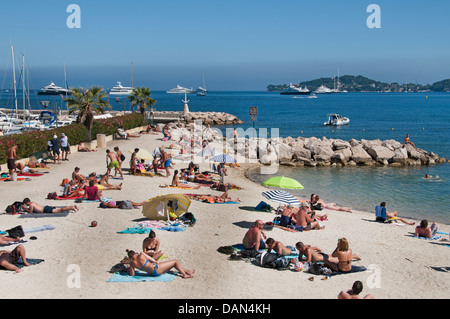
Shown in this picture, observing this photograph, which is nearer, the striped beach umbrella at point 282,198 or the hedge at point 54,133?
the striped beach umbrella at point 282,198

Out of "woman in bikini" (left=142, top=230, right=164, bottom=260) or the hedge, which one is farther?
the hedge

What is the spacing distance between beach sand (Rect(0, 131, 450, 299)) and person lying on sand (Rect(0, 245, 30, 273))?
159 millimetres

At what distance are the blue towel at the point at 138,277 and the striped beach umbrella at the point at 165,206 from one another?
3.95m

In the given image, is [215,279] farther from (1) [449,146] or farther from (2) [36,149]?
(1) [449,146]

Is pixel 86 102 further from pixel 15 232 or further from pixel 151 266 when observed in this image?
pixel 151 266

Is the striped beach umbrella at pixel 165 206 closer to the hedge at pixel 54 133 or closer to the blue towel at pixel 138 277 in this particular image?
the blue towel at pixel 138 277

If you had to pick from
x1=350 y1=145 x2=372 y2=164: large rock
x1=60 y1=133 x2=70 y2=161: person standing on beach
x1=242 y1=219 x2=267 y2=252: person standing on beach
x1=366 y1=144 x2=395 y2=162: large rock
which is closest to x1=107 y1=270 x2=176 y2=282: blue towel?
x1=242 y1=219 x2=267 y2=252: person standing on beach

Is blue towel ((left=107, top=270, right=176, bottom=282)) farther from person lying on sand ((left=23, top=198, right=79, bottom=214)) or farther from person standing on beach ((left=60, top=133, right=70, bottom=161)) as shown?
person standing on beach ((left=60, top=133, right=70, bottom=161))

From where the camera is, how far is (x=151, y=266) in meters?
10.1

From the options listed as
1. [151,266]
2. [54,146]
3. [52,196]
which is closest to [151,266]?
[151,266]

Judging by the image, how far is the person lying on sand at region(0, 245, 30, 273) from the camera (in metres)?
10.1

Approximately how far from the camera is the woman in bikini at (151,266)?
10094 millimetres

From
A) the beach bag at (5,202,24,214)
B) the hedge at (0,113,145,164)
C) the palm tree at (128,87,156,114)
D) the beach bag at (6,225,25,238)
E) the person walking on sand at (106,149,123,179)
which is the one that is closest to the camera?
→ the beach bag at (6,225,25,238)

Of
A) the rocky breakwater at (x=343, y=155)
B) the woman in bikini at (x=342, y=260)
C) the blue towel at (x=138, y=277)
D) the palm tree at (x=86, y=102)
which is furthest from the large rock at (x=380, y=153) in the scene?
the blue towel at (x=138, y=277)
